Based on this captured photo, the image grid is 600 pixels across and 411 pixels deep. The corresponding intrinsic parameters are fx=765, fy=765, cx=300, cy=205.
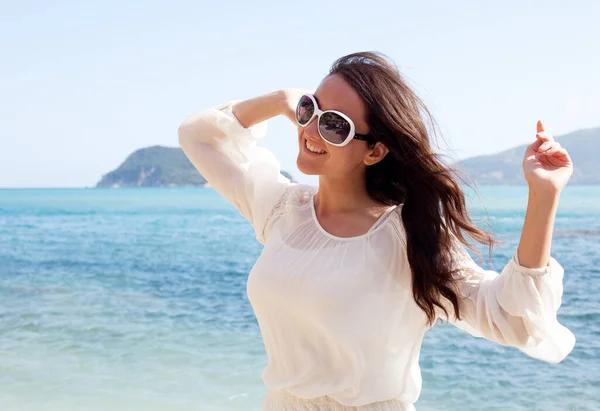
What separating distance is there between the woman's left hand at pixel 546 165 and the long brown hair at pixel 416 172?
11.9 inches

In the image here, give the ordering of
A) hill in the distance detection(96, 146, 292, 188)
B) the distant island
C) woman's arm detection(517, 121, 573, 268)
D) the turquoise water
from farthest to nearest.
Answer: hill in the distance detection(96, 146, 292, 188) → the distant island → the turquoise water → woman's arm detection(517, 121, 573, 268)

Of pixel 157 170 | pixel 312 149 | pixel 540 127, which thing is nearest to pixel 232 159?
pixel 312 149

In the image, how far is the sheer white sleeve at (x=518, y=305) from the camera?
1.88m

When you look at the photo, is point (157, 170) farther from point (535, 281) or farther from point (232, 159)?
point (535, 281)

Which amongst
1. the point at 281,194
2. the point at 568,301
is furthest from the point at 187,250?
the point at 281,194

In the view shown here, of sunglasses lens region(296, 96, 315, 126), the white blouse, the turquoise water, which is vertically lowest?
the turquoise water

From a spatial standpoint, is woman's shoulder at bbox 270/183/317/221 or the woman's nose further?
woman's shoulder at bbox 270/183/317/221

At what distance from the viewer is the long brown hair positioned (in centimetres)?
212

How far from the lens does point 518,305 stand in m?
1.88

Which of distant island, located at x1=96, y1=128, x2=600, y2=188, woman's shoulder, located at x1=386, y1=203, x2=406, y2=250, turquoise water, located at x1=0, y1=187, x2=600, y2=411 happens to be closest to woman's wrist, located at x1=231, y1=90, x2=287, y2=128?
woman's shoulder, located at x1=386, y1=203, x2=406, y2=250

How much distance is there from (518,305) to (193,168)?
90082 mm

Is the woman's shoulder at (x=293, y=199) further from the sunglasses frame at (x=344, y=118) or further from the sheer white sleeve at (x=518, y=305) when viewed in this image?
the sheer white sleeve at (x=518, y=305)

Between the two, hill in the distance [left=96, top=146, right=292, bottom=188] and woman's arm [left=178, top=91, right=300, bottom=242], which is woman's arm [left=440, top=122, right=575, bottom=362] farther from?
hill in the distance [left=96, top=146, right=292, bottom=188]

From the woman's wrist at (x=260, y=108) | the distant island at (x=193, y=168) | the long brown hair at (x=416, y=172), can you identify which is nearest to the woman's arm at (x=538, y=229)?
the long brown hair at (x=416, y=172)
